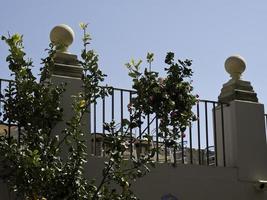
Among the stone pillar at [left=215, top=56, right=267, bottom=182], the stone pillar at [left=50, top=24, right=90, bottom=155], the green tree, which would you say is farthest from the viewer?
the stone pillar at [left=215, top=56, right=267, bottom=182]

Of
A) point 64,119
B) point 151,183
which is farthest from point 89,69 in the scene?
point 151,183

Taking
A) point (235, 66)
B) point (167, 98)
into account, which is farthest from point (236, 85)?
point (167, 98)

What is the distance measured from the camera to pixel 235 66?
1085 centimetres

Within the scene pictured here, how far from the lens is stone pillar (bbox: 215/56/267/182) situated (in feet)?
34.3

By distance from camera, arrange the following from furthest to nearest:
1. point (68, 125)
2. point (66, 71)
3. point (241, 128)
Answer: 1. point (241, 128)
2. point (66, 71)
3. point (68, 125)

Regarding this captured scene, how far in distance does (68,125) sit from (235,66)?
3.88m

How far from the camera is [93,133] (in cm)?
921

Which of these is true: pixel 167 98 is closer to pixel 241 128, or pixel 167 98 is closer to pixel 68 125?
pixel 68 125

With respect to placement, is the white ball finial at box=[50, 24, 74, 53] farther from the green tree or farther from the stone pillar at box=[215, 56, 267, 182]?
the stone pillar at box=[215, 56, 267, 182]

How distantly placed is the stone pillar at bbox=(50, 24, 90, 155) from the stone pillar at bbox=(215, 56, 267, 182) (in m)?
2.64

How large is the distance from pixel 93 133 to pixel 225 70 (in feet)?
9.40

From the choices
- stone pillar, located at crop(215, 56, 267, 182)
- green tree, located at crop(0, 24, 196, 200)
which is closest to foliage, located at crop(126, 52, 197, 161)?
green tree, located at crop(0, 24, 196, 200)

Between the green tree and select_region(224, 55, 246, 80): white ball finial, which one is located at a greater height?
select_region(224, 55, 246, 80): white ball finial

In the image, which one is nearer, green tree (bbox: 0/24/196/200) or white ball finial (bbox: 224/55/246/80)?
green tree (bbox: 0/24/196/200)
